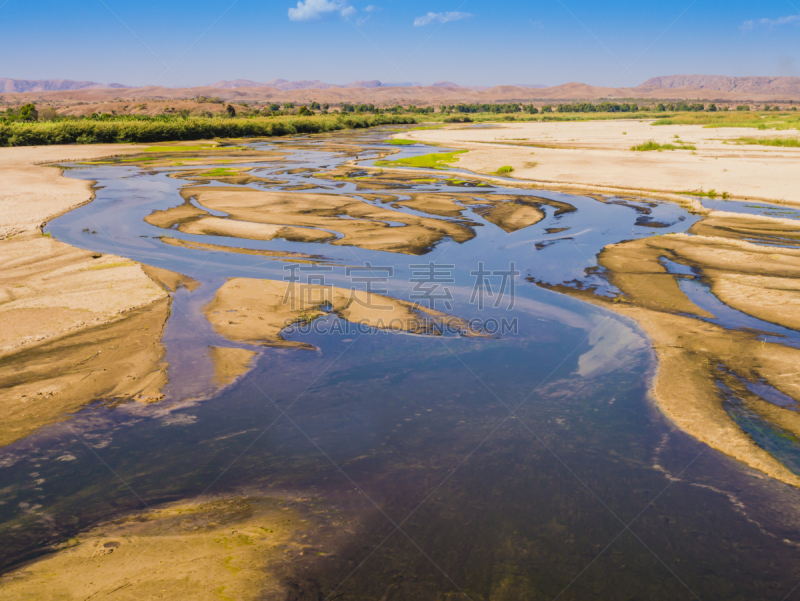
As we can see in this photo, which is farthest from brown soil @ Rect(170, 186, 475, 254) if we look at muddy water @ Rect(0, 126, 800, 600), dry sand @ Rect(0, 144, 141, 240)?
muddy water @ Rect(0, 126, 800, 600)

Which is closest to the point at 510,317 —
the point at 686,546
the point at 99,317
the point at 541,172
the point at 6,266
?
the point at 686,546

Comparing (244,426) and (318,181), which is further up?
(318,181)

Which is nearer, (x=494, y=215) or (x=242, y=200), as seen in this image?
(x=494, y=215)

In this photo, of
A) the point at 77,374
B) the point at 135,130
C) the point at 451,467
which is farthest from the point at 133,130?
the point at 451,467

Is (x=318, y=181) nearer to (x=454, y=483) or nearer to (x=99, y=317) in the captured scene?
(x=99, y=317)

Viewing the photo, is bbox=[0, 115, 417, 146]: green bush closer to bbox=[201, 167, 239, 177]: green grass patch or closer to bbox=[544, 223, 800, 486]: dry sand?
bbox=[201, 167, 239, 177]: green grass patch

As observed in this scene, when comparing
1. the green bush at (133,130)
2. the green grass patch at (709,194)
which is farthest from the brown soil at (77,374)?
the green bush at (133,130)

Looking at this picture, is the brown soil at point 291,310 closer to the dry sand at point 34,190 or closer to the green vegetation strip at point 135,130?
the dry sand at point 34,190
